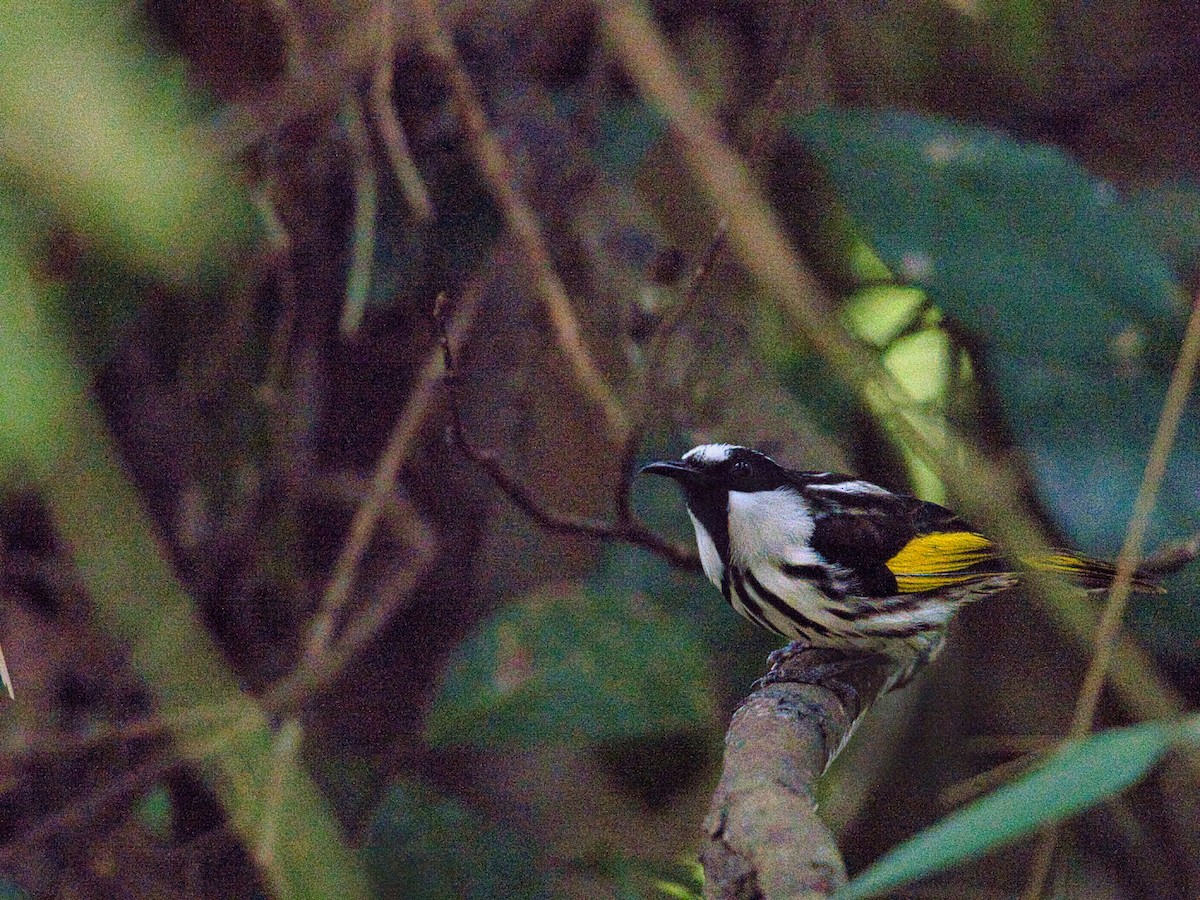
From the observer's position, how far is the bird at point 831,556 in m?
1.99

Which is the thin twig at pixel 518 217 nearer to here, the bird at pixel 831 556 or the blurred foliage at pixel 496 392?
the blurred foliage at pixel 496 392

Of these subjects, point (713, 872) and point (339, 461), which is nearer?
point (713, 872)

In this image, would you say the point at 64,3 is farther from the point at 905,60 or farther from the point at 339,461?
the point at 905,60

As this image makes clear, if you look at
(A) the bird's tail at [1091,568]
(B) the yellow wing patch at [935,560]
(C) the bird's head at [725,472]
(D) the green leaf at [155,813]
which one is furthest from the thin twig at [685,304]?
(D) the green leaf at [155,813]

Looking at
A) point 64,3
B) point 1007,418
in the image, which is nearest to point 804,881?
point 1007,418

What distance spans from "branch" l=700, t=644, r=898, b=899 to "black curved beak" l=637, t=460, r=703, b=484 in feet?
1.21

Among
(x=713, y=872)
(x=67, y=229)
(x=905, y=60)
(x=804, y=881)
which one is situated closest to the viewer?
(x=804, y=881)

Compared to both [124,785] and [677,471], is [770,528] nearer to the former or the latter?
[677,471]

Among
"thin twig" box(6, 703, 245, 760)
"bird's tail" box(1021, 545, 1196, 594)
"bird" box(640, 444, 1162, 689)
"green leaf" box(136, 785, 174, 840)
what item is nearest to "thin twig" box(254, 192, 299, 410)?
"thin twig" box(6, 703, 245, 760)

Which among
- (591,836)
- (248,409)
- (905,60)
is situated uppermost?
(905,60)

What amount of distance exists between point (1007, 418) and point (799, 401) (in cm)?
48

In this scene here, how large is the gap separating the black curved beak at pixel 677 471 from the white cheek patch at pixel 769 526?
0.27 ft

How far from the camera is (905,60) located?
9.34 feet

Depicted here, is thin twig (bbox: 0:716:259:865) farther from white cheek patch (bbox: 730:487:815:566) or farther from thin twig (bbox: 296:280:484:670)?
white cheek patch (bbox: 730:487:815:566)
